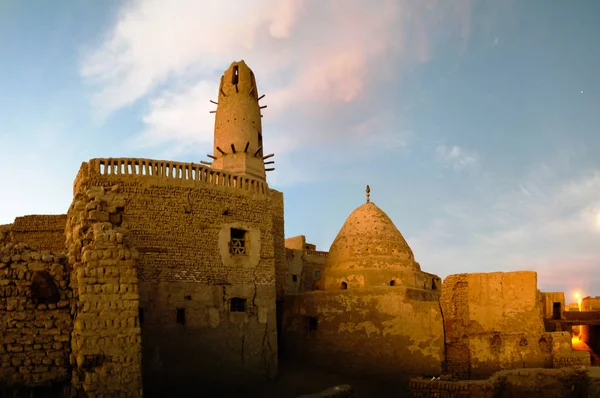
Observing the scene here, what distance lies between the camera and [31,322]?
7.92 meters

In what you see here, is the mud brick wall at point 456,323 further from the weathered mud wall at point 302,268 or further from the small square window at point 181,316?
the weathered mud wall at point 302,268

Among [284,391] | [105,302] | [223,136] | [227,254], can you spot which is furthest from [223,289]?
[223,136]

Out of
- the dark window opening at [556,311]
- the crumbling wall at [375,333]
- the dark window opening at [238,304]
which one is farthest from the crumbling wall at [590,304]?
the dark window opening at [238,304]

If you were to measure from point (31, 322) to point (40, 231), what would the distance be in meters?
9.08

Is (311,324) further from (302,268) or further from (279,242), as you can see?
(302,268)

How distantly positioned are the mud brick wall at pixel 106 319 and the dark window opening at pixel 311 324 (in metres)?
10.1

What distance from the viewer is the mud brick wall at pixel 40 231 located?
16.2 m

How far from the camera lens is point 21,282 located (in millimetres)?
7965

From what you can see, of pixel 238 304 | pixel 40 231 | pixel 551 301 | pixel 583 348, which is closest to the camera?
pixel 238 304

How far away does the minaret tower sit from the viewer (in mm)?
24266

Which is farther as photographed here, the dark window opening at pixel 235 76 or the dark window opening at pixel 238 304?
the dark window opening at pixel 235 76

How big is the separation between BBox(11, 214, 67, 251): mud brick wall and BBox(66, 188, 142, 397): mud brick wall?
8.41 meters

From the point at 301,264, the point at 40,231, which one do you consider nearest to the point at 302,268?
the point at 301,264

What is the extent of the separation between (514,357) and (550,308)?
4.51 meters
